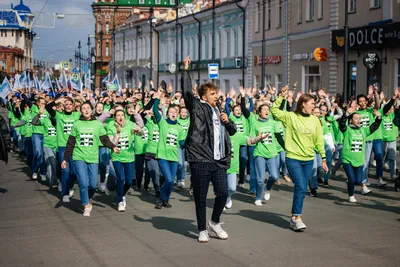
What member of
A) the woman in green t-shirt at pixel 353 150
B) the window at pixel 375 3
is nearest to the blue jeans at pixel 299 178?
the woman in green t-shirt at pixel 353 150

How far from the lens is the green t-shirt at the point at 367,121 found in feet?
48.0

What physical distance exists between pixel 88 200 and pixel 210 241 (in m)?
3.15

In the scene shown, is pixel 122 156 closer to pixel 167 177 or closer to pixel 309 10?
pixel 167 177

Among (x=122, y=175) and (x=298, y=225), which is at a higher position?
(x=122, y=175)

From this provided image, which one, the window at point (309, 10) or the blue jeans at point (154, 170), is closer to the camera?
the blue jeans at point (154, 170)

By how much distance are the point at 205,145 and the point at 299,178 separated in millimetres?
1627

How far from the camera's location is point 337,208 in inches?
489

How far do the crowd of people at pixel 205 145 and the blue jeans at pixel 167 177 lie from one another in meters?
0.02

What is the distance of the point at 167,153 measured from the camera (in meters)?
12.7

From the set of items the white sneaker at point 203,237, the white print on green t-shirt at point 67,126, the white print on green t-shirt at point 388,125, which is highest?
the white print on green t-shirt at point 67,126

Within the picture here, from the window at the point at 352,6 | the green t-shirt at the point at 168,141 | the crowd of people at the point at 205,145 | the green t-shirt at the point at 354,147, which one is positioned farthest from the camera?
the window at the point at 352,6

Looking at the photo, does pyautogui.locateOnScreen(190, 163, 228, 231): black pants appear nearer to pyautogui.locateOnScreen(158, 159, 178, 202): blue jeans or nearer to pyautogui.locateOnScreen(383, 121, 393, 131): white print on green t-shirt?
pyautogui.locateOnScreen(158, 159, 178, 202): blue jeans

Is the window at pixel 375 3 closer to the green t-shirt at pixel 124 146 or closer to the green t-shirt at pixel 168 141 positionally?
the green t-shirt at pixel 168 141

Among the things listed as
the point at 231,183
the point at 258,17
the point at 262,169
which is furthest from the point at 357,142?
the point at 258,17
